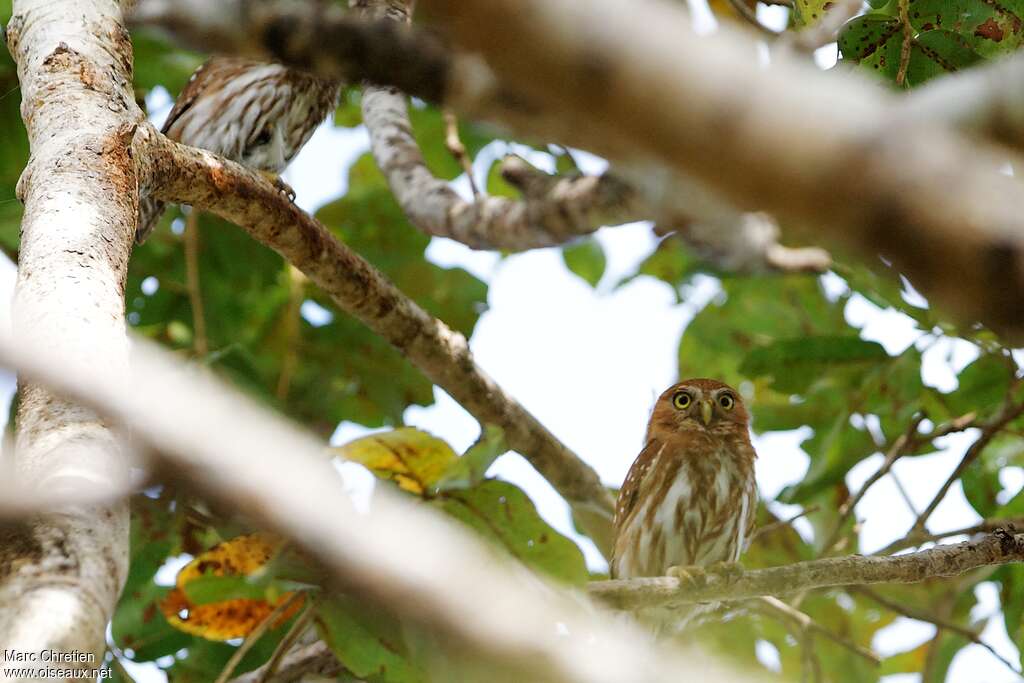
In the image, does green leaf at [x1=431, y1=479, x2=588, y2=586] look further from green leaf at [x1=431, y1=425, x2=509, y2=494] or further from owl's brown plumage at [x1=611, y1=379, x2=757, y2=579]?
owl's brown plumage at [x1=611, y1=379, x2=757, y2=579]

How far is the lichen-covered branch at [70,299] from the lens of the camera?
4.22 ft

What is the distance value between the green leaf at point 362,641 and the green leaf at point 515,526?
438 mm

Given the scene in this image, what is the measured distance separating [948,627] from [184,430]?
411cm

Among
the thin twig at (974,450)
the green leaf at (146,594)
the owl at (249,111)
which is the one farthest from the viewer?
the owl at (249,111)

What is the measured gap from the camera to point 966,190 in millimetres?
521

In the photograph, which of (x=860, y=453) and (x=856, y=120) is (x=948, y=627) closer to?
(x=860, y=453)

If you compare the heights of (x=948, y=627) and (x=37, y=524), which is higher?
(x=948, y=627)

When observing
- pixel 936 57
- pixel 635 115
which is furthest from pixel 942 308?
pixel 936 57

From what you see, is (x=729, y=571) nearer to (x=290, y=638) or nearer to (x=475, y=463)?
(x=475, y=463)

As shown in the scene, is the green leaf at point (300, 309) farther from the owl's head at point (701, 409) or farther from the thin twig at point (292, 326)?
the owl's head at point (701, 409)

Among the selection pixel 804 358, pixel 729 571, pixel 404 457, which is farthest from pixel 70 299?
pixel 804 358

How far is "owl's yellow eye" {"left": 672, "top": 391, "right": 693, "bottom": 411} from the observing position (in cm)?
567

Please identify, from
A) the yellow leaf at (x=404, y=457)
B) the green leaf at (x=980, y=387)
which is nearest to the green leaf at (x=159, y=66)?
the yellow leaf at (x=404, y=457)

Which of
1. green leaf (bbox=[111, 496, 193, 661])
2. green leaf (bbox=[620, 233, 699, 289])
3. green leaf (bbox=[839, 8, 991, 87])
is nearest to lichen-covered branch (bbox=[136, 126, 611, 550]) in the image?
green leaf (bbox=[111, 496, 193, 661])
